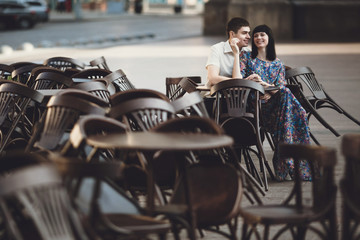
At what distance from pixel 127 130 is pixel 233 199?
0.75 metres

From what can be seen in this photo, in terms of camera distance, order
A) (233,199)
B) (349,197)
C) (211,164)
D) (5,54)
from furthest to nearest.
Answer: (5,54), (211,164), (233,199), (349,197)

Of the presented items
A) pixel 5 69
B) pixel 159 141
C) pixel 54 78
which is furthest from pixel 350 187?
pixel 5 69

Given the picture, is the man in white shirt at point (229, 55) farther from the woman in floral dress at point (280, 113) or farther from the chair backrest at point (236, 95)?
the chair backrest at point (236, 95)

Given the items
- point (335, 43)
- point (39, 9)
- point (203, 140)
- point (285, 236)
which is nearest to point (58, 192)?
point (203, 140)

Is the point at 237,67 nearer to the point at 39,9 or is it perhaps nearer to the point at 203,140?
the point at 203,140

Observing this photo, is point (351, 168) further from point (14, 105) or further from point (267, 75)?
point (267, 75)

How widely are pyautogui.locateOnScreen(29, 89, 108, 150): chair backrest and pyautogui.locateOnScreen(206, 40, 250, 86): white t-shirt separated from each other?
2.07m

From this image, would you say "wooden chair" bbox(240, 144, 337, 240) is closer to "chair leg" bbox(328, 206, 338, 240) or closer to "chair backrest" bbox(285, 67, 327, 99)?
"chair leg" bbox(328, 206, 338, 240)

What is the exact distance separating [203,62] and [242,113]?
12.8 meters

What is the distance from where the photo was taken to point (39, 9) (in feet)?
129

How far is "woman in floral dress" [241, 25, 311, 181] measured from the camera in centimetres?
779

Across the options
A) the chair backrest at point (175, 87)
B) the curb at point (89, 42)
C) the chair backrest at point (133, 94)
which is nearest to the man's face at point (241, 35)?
the chair backrest at point (175, 87)

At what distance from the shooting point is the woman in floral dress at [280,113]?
25.6 feet

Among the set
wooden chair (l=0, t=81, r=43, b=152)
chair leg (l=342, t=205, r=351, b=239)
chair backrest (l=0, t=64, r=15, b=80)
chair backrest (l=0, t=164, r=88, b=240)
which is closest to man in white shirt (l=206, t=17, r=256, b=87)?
wooden chair (l=0, t=81, r=43, b=152)
